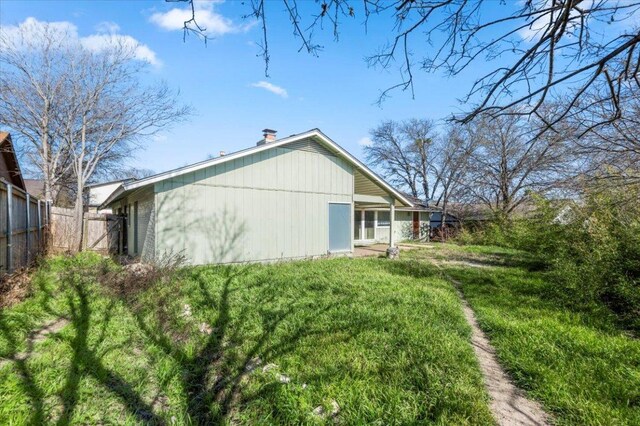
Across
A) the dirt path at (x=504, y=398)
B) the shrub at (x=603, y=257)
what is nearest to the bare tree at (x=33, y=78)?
the dirt path at (x=504, y=398)

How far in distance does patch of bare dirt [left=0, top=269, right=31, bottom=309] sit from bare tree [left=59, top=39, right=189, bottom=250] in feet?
24.4

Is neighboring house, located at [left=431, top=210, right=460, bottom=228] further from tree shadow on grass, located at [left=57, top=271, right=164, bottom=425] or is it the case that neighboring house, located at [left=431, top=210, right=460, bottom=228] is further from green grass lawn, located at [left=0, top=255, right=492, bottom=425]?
tree shadow on grass, located at [left=57, top=271, right=164, bottom=425]

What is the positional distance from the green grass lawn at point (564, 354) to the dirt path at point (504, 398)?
9 cm

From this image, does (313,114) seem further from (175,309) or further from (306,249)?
(306,249)

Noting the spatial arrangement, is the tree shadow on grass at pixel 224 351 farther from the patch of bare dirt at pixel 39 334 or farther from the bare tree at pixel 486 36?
the bare tree at pixel 486 36

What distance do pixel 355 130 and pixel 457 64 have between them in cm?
566

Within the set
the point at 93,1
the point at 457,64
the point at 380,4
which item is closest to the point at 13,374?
the point at 93,1

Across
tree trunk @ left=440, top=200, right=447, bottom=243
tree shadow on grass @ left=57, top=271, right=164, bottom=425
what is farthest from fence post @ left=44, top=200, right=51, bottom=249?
tree trunk @ left=440, top=200, right=447, bottom=243

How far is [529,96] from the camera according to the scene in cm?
217

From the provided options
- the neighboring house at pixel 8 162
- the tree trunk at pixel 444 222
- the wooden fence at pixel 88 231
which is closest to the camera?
the neighboring house at pixel 8 162

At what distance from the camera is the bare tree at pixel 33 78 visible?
12984 millimetres

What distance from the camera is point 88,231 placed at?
41.7 ft

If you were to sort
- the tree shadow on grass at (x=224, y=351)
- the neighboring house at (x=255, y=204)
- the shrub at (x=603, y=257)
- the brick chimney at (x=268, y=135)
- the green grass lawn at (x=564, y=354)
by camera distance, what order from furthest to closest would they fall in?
the brick chimney at (x=268, y=135) < the neighboring house at (x=255, y=204) < the shrub at (x=603, y=257) < the tree shadow on grass at (x=224, y=351) < the green grass lawn at (x=564, y=354)

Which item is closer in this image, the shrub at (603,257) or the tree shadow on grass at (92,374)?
the tree shadow on grass at (92,374)
